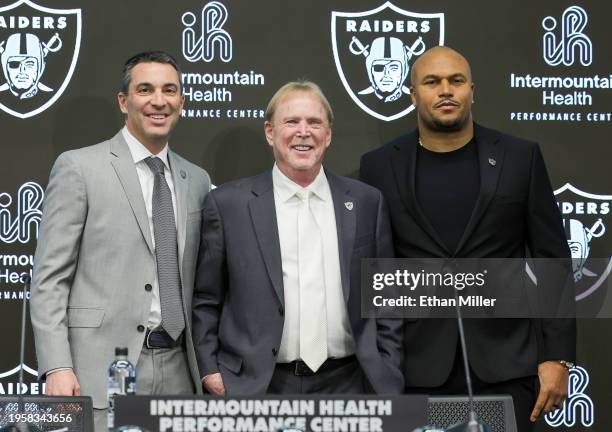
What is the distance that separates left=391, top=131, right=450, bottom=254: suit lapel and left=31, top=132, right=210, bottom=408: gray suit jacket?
91 centimetres

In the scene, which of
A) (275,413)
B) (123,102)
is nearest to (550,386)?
(275,413)

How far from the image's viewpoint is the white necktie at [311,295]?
10.5 feet

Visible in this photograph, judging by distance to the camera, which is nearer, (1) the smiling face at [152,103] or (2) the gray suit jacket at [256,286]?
(2) the gray suit jacket at [256,286]

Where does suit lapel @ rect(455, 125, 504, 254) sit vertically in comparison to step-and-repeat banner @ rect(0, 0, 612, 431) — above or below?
below

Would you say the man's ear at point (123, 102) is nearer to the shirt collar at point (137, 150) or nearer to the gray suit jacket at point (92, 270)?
the shirt collar at point (137, 150)

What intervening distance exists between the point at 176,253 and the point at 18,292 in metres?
1.17

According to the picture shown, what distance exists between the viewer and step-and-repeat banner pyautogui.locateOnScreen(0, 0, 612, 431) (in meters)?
4.21

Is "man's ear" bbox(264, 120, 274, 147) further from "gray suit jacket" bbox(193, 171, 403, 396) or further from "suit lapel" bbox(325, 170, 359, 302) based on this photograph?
"suit lapel" bbox(325, 170, 359, 302)

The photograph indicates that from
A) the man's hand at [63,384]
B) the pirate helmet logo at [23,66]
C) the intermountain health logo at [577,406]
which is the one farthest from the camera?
the intermountain health logo at [577,406]

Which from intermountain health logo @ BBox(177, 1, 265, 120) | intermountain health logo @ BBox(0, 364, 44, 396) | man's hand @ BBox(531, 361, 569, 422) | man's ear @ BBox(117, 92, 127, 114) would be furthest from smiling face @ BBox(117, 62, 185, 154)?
man's hand @ BBox(531, 361, 569, 422)

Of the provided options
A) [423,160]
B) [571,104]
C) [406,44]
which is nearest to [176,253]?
[423,160]

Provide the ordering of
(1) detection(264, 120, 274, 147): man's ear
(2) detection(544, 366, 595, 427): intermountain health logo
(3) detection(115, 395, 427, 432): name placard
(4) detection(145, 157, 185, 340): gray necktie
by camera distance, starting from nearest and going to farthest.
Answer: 1. (3) detection(115, 395, 427, 432): name placard
2. (4) detection(145, 157, 185, 340): gray necktie
3. (1) detection(264, 120, 274, 147): man's ear
4. (2) detection(544, 366, 595, 427): intermountain health logo

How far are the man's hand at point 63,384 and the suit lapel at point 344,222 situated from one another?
958 mm
